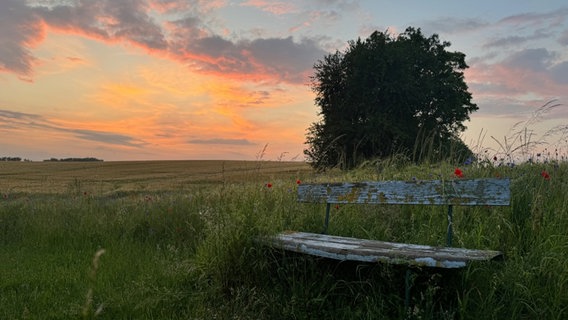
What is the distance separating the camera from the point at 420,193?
3697 mm

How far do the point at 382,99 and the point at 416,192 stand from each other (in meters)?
19.9

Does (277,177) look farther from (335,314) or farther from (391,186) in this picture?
(335,314)

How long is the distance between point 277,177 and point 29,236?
3.99 metres

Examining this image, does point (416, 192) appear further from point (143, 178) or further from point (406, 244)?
point (143, 178)

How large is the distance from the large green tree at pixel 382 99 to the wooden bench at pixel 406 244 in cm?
1669

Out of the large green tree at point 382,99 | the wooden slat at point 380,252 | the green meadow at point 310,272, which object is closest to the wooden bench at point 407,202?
the wooden slat at point 380,252

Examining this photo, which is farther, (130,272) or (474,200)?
(130,272)

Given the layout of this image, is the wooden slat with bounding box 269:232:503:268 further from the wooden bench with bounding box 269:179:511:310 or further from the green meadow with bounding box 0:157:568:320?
the green meadow with bounding box 0:157:568:320

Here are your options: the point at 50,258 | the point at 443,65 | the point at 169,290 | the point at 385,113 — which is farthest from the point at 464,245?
the point at 443,65

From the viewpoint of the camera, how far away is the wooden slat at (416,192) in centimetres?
326

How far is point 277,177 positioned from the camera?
7227mm

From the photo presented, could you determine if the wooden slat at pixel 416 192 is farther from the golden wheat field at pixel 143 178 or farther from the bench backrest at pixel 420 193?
the golden wheat field at pixel 143 178

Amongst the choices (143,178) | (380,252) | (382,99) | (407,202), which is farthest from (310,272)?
(143,178)

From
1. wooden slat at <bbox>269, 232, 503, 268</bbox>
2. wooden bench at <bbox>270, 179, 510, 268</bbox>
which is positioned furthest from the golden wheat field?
wooden slat at <bbox>269, 232, 503, 268</bbox>
